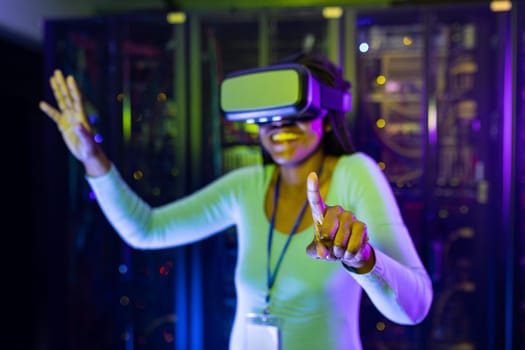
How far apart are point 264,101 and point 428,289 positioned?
0.44m

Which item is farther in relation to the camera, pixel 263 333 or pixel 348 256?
pixel 263 333

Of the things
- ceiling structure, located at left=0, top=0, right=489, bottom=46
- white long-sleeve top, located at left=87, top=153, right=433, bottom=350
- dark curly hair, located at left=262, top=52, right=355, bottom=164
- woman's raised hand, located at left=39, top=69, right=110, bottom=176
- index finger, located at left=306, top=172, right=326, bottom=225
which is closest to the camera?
index finger, located at left=306, top=172, right=326, bottom=225

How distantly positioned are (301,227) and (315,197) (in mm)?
287

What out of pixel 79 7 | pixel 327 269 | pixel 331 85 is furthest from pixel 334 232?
pixel 79 7

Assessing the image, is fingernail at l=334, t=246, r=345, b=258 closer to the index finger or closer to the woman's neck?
the index finger

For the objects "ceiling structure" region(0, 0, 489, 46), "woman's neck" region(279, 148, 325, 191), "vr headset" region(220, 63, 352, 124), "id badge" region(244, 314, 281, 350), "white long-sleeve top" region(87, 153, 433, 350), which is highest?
"ceiling structure" region(0, 0, 489, 46)

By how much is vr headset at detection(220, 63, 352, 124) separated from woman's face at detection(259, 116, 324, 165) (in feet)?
0.09

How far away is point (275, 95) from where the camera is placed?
0.81m

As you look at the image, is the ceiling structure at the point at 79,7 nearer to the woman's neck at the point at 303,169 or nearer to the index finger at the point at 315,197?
the woman's neck at the point at 303,169

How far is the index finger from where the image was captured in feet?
1.98

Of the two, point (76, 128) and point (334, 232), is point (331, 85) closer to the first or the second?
point (334, 232)

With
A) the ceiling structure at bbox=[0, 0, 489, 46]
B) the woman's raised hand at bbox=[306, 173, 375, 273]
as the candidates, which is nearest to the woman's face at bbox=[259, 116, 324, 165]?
the woman's raised hand at bbox=[306, 173, 375, 273]

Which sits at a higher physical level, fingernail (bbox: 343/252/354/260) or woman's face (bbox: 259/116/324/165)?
woman's face (bbox: 259/116/324/165)

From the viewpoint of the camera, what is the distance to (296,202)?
941mm
